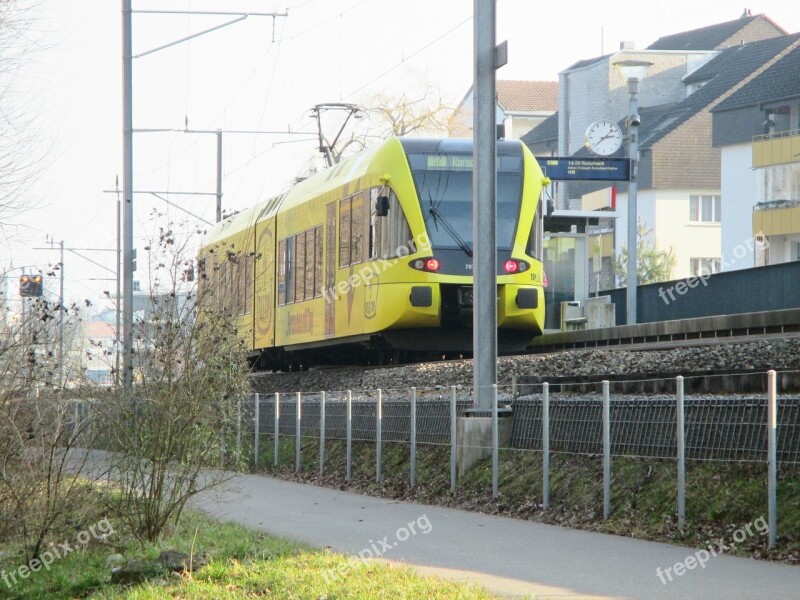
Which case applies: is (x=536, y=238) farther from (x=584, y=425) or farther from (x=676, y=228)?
(x=676, y=228)

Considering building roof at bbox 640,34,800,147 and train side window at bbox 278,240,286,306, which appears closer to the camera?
train side window at bbox 278,240,286,306

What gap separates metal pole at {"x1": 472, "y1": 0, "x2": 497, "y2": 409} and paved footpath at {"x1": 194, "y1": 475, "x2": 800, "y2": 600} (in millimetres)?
1897

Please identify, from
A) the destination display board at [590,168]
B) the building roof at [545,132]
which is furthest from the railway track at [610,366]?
the building roof at [545,132]

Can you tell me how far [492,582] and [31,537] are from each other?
4650 millimetres

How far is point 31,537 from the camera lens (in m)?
12.3

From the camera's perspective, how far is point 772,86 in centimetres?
6894

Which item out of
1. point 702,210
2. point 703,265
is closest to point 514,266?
point 703,265

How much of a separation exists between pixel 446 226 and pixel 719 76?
60.7 m

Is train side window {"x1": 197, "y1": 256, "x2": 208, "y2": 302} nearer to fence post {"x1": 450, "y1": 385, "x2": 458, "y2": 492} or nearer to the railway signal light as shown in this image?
fence post {"x1": 450, "y1": 385, "x2": 458, "y2": 492}

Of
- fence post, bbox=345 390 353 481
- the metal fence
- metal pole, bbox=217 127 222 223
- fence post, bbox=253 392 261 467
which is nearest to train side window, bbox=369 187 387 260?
fence post, bbox=253 392 261 467

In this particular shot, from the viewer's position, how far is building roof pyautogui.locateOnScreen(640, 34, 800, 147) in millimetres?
77250

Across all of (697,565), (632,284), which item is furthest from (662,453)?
(632,284)

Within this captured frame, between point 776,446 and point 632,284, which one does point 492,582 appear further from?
point 632,284

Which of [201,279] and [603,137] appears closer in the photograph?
[201,279]
